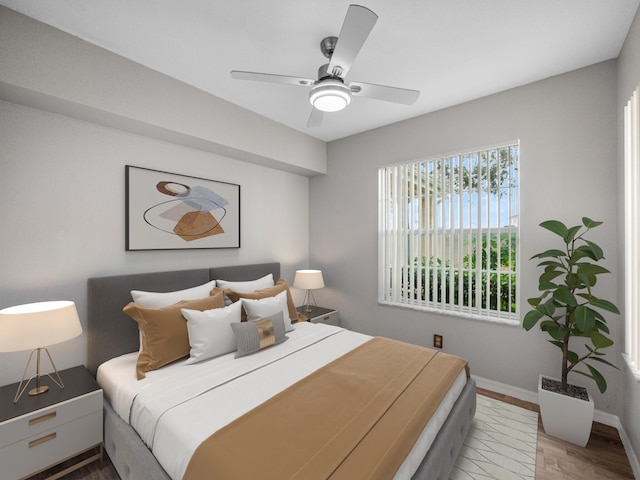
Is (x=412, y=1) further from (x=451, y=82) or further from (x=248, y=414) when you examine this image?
(x=248, y=414)

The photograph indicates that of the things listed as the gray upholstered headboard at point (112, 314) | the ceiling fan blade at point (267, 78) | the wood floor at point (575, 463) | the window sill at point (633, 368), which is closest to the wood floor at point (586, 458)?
the wood floor at point (575, 463)

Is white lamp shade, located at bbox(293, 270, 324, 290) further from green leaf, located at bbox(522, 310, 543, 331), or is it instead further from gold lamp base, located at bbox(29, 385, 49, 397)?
gold lamp base, located at bbox(29, 385, 49, 397)

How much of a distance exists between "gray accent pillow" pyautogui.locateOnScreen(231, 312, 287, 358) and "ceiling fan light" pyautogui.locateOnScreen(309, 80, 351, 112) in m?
1.62

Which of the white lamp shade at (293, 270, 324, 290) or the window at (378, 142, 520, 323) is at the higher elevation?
the window at (378, 142, 520, 323)

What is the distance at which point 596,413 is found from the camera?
225 cm

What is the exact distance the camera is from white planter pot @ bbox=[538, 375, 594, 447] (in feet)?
6.41

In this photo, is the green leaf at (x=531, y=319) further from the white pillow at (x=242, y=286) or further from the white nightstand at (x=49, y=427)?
the white nightstand at (x=49, y=427)

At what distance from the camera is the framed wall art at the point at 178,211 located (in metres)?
2.43

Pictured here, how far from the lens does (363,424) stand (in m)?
1.37

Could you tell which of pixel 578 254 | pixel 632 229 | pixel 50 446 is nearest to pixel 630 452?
pixel 578 254

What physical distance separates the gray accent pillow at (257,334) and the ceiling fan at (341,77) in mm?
1621

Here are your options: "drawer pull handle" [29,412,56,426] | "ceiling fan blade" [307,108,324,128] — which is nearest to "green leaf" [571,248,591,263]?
"ceiling fan blade" [307,108,324,128]

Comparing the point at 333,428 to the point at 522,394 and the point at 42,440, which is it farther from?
the point at 522,394

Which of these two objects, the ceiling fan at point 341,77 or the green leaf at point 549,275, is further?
the green leaf at point 549,275
